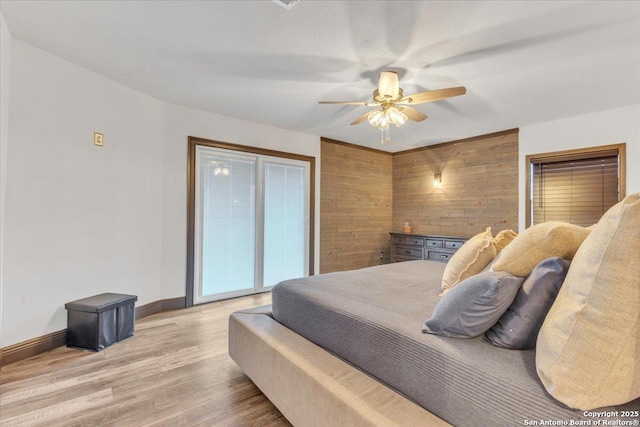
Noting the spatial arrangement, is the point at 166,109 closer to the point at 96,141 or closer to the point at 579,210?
the point at 96,141

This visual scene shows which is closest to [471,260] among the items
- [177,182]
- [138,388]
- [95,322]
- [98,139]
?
[138,388]

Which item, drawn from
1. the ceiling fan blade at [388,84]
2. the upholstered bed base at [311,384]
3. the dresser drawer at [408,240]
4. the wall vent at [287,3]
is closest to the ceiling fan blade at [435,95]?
the ceiling fan blade at [388,84]

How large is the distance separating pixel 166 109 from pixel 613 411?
4218mm

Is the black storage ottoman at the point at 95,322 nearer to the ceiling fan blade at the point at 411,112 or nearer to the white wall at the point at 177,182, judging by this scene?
the white wall at the point at 177,182

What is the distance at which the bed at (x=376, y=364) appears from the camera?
0.98 metres

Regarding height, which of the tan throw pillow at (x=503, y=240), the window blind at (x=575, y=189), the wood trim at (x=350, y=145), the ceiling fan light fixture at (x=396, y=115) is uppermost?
the wood trim at (x=350, y=145)

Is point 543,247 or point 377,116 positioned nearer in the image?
point 543,247

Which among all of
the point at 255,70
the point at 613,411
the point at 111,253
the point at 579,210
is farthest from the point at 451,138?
the point at 111,253

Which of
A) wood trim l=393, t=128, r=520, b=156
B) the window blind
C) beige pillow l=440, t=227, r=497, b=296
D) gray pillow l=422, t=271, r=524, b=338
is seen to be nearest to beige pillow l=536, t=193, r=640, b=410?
gray pillow l=422, t=271, r=524, b=338

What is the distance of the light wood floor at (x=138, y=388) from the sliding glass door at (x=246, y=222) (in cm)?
125

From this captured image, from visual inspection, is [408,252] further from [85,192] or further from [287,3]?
[85,192]

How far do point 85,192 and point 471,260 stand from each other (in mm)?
3324

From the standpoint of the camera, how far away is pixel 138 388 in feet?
6.37

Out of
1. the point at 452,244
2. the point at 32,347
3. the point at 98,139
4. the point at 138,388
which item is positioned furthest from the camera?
the point at 452,244
